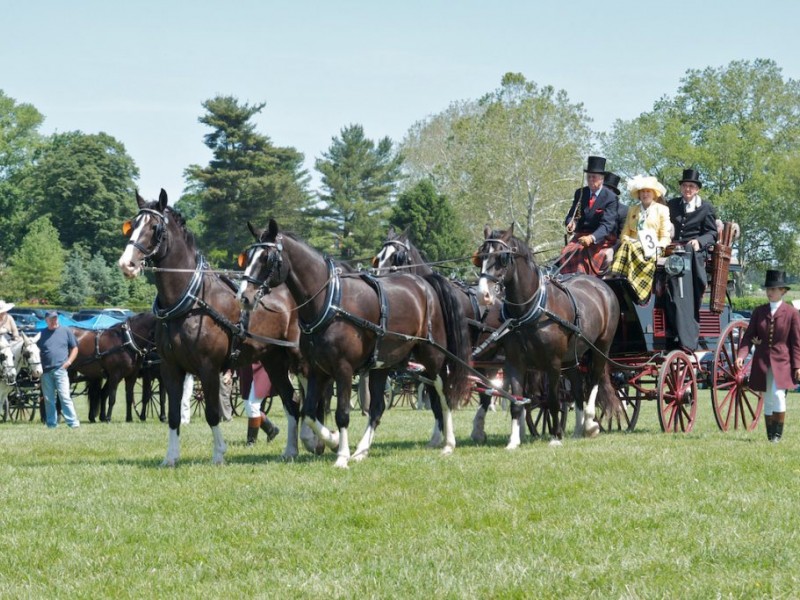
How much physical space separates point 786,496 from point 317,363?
458cm

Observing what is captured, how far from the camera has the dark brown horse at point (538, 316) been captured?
455 inches

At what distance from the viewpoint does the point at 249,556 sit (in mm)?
6652

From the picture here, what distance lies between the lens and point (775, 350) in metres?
12.3

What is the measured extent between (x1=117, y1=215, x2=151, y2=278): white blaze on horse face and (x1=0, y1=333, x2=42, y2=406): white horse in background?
911cm

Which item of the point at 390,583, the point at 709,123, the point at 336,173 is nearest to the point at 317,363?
the point at 390,583

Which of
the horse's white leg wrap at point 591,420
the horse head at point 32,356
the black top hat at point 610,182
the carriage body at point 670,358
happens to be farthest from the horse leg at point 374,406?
the horse head at point 32,356

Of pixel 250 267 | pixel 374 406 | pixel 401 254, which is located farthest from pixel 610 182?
pixel 250 267

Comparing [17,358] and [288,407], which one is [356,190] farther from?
[288,407]

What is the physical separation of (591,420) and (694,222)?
2.99 metres

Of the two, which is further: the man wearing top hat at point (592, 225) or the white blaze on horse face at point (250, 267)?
the man wearing top hat at point (592, 225)

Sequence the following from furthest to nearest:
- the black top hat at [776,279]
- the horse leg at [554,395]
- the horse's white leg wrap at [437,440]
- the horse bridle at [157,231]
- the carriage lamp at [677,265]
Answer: the carriage lamp at [677,265] < the horse's white leg wrap at [437,440] < the black top hat at [776,279] < the horse leg at [554,395] < the horse bridle at [157,231]

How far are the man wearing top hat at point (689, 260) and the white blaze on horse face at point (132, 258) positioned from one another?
655 centimetres

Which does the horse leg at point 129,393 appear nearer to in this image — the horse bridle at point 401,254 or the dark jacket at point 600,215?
the horse bridle at point 401,254

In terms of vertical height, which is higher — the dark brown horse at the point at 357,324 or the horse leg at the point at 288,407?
the dark brown horse at the point at 357,324
